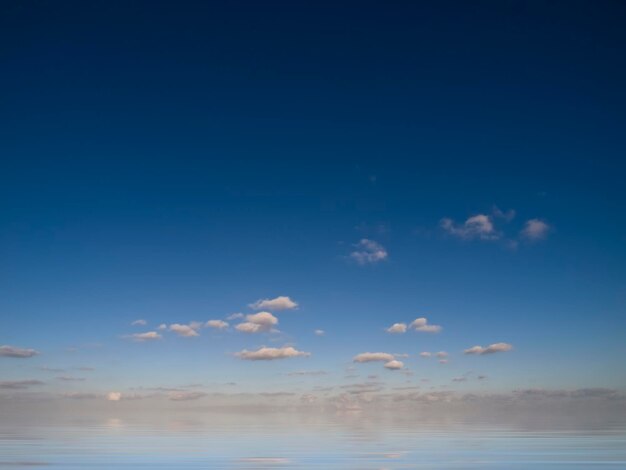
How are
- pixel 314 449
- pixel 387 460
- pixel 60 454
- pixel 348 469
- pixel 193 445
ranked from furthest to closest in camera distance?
pixel 193 445
pixel 314 449
pixel 60 454
pixel 387 460
pixel 348 469

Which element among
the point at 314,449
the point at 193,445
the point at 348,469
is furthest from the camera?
the point at 193,445

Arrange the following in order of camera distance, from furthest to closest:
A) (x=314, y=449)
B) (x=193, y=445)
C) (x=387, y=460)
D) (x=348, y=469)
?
(x=193, y=445)
(x=314, y=449)
(x=387, y=460)
(x=348, y=469)

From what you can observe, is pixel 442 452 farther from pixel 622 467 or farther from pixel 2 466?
pixel 2 466

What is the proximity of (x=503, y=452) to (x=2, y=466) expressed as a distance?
36.9m

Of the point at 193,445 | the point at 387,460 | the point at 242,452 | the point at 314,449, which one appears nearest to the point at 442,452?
the point at 387,460

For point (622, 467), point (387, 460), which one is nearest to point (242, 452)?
point (387, 460)

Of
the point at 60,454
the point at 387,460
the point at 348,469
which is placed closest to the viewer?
the point at 348,469

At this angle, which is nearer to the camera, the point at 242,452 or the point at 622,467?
the point at 622,467

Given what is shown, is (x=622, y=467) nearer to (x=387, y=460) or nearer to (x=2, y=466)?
(x=387, y=460)

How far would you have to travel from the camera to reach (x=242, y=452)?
3981 centimetres

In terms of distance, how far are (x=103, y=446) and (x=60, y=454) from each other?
25.5 feet

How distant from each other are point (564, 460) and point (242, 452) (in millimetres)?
24503

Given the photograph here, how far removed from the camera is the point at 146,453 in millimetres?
39250

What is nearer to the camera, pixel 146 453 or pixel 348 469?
pixel 348 469
